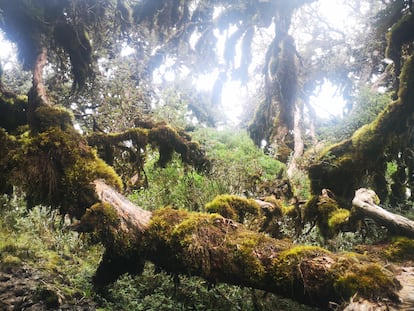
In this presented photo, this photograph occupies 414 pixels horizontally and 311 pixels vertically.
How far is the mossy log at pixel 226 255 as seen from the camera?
286 centimetres

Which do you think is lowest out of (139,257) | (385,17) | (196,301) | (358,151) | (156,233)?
(196,301)

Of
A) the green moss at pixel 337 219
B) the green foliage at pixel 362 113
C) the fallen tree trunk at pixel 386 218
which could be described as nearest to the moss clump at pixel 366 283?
the fallen tree trunk at pixel 386 218

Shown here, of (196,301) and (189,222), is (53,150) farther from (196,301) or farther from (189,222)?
(196,301)

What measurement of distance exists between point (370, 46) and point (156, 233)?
422 inches

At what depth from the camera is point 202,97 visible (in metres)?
15.9

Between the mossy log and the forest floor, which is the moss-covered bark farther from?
the forest floor

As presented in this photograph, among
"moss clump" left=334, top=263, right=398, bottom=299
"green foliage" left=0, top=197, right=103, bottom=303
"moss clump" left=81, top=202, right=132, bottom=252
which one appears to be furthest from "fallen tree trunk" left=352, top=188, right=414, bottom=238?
"green foliage" left=0, top=197, right=103, bottom=303

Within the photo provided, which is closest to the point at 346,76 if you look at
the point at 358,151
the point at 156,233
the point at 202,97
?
the point at 202,97

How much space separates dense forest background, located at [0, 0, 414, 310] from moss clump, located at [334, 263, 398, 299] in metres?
0.01

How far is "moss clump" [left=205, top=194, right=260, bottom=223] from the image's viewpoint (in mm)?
4582

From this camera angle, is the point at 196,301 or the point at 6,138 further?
the point at 196,301

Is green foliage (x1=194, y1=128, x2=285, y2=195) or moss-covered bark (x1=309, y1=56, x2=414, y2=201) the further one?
green foliage (x1=194, y1=128, x2=285, y2=195)

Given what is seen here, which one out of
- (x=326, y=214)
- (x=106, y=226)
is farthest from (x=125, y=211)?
(x=326, y=214)

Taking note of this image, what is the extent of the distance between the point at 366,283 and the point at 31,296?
6.38 meters
